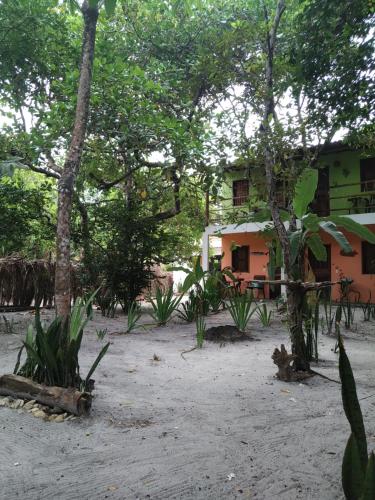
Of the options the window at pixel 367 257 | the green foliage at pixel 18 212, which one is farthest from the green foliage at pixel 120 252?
the window at pixel 367 257

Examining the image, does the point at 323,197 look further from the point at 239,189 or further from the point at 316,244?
the point at 316,244

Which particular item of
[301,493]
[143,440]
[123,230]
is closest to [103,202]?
[123,230]

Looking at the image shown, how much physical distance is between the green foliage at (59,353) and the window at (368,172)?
12679 mm

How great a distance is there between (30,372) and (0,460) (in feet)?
3.88

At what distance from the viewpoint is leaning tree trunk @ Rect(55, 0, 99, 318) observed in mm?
4223

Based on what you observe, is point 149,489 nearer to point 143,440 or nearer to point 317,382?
point 143,440

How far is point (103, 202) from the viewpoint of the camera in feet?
35.8

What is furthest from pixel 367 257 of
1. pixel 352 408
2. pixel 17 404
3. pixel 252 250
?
pixel 352 408

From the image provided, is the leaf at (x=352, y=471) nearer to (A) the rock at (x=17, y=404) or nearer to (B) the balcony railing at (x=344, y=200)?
(A) the rock at (x=17, y=404)

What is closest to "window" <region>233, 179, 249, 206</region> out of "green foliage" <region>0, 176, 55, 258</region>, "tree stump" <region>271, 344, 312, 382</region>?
"green foliage" <region>0, 176, 55, 258</region>

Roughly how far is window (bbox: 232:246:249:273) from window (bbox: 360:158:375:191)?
16.0 ft

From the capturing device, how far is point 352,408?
1.56 m

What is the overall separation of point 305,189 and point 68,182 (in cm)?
256

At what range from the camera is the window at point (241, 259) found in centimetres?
1611
